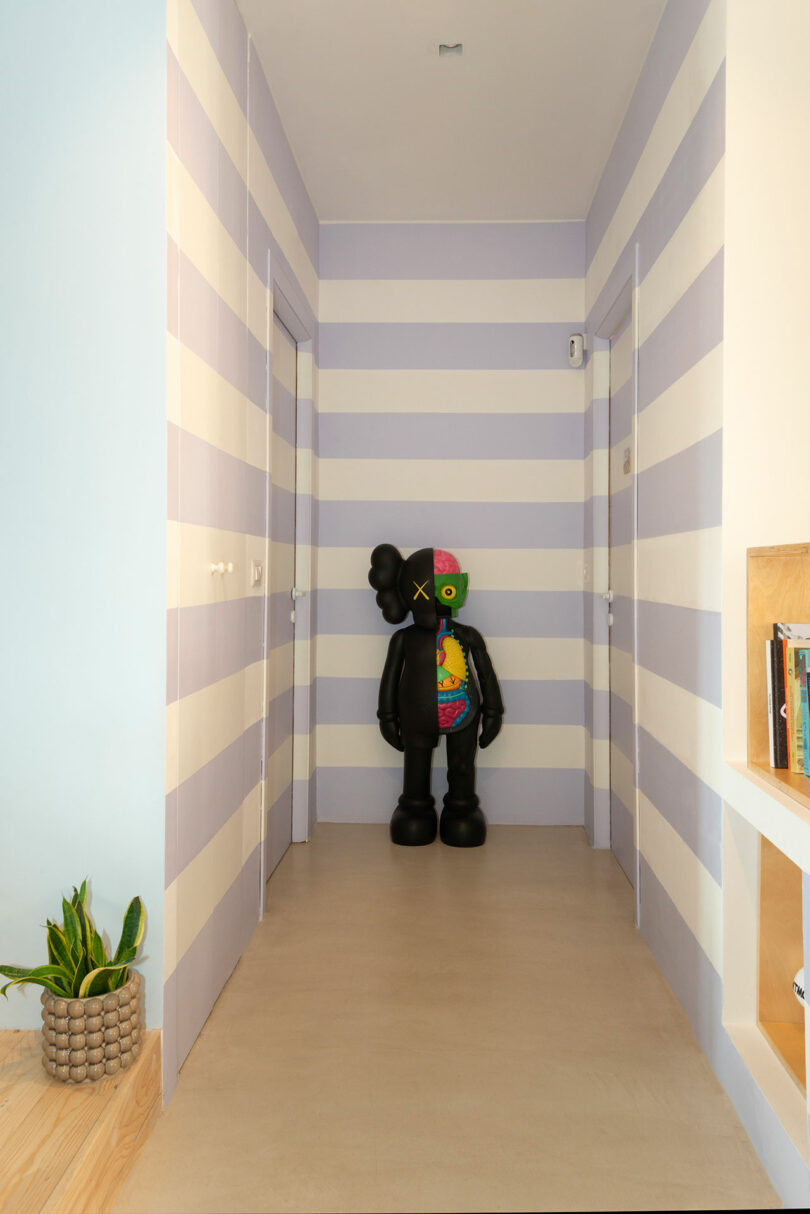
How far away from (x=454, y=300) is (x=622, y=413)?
1026mm

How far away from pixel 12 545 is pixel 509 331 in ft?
8.47

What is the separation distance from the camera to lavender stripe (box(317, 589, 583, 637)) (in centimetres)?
377

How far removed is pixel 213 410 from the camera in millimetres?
2082

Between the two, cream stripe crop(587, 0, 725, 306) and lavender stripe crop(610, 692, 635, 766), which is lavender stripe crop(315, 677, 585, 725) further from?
cream stripe crop(587, 0, 725, 306)

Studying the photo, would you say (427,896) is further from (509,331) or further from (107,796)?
(509,331)

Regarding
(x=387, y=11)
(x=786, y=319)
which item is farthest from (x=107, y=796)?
(x=387, y=11)

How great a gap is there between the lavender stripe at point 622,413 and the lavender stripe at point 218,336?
49.1 inches

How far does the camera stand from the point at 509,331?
375 cm

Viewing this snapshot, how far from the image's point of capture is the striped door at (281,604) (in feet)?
10.0

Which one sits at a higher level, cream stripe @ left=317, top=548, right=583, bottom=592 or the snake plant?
cream stripe @ left=317, top=548, right=583, bottom=592

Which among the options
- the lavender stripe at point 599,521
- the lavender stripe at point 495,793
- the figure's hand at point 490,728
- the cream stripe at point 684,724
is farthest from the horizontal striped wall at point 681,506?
the lavender stripe at point 495,793

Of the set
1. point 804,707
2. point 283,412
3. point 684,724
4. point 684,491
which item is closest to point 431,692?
point 283,412

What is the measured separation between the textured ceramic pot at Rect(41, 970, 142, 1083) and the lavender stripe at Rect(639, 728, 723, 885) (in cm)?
123

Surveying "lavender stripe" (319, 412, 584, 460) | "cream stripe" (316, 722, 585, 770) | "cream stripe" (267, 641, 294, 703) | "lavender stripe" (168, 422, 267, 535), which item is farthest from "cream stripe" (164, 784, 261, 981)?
"lavender stripe" (319, 412, 584, 460)
